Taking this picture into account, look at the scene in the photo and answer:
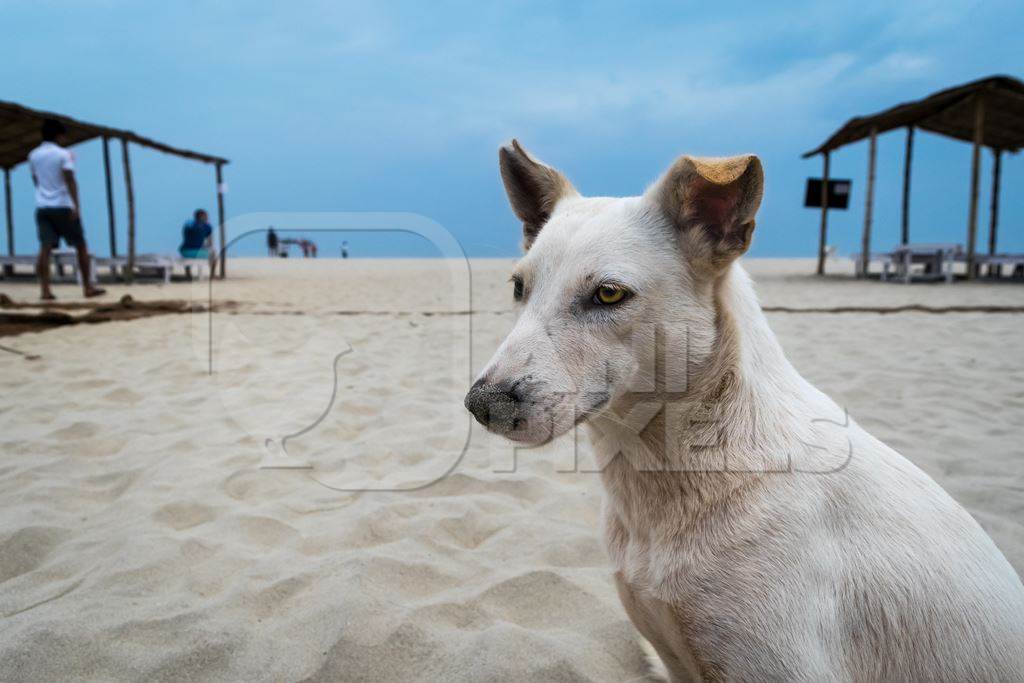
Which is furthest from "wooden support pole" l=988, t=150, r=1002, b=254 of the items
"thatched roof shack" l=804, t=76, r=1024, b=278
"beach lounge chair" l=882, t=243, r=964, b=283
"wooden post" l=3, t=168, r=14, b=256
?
"wooden post" l=3, t=168, r=14, b=256

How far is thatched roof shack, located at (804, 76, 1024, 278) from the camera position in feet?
43.4

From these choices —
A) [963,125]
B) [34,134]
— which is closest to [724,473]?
[963,125]

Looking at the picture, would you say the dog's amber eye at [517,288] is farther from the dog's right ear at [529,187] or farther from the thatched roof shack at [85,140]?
the thatched roof shack at [85,140]

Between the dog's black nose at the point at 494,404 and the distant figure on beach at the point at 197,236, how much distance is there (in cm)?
1795

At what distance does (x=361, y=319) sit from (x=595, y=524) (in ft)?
20.5

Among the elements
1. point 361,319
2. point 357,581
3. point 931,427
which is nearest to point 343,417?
point 357,581

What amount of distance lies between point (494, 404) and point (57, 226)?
1169cm

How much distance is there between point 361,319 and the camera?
8.59 metres

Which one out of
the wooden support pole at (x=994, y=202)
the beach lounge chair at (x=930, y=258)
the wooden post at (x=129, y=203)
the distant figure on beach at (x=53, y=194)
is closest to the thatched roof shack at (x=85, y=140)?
the wooden post at (x=129, y=203)

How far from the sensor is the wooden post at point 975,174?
1326 cm

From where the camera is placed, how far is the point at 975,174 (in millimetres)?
13906

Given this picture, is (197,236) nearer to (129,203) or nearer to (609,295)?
(129,203)

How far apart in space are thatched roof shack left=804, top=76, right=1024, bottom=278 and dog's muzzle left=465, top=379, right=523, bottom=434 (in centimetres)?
1546

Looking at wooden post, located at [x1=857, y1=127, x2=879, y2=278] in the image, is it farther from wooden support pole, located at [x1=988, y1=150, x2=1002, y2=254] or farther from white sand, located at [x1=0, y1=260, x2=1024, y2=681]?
white sand, located at [x1=0, y1=260, x2=1024, y2=681]
